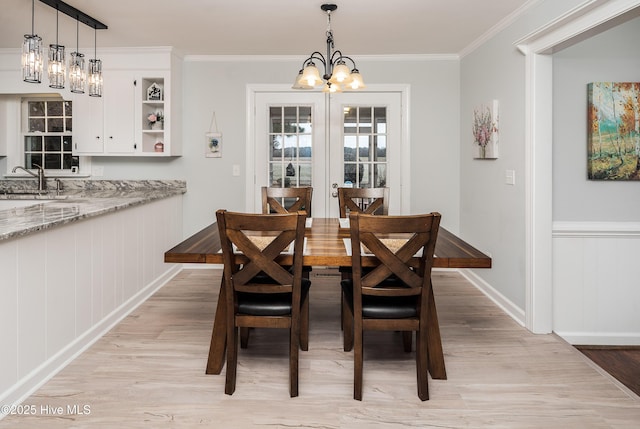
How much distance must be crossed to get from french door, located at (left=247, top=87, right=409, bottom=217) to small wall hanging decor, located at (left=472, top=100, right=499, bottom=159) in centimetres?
81

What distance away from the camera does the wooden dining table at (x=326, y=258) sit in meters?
2.16

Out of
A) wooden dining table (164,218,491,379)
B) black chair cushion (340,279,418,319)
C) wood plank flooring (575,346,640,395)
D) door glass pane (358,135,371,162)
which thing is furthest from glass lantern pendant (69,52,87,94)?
wood plank flooring (575,346,640,395)

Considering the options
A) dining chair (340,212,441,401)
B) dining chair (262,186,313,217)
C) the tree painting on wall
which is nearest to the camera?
dining chair (340,212,441,401)

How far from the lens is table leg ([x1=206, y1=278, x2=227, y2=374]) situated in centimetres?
241

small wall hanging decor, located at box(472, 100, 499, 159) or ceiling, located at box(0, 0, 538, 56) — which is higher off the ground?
ceiling, located at box(0, 0, 538, 56)

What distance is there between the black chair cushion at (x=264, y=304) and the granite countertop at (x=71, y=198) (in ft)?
3.41

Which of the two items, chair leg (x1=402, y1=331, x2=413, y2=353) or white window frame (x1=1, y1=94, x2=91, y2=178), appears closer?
chair leg (x1=402, y1=331, x2=413, y2=353)

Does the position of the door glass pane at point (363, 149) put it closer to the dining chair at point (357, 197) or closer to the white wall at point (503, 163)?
the white wall at point (503, 163)

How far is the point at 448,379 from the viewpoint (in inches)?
92.6

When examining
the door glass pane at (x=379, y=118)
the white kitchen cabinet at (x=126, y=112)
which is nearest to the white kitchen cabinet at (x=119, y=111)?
the white kitchen cabinet at (x=126, y=112)

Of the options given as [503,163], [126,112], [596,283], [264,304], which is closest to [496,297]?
[596,283]

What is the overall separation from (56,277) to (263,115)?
2824 millimetres

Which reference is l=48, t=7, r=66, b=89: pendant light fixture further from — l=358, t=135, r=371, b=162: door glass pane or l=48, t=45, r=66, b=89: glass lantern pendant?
A: l=358, t=135, r=371, b=162: door glass pane

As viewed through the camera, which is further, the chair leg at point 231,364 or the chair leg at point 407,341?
the chair leg at point 407,341
